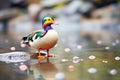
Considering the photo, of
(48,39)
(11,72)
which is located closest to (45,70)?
(11,72)

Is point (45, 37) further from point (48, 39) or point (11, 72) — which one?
point (11, 72)

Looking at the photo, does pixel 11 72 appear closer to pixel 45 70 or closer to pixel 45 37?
pixel 45 70

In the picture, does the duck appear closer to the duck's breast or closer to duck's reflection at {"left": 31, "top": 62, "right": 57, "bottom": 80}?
the duck's breast

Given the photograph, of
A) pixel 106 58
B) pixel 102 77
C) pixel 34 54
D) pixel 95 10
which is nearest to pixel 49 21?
pixel 34 54

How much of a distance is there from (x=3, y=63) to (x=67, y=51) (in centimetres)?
85

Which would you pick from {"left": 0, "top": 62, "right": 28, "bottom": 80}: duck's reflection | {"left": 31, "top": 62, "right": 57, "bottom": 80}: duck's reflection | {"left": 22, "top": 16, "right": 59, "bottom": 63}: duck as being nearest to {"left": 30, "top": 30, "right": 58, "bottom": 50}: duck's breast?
{"left": 22, "top": 16, "right": 59, "bottom": 63}: duck

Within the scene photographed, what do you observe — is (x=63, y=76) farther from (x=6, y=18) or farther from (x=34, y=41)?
(x=6, y=18)

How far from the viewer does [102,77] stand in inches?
82.0

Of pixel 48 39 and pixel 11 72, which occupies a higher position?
pixel 48 39

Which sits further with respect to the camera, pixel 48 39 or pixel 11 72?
pixel 48 39

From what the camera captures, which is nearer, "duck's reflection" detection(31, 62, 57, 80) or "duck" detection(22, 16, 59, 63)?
"duck's reflection" detection(31, 62, 57, 80)

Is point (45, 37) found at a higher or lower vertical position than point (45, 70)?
higher

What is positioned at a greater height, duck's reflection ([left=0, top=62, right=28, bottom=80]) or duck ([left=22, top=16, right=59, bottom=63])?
duck ([left=22, top=16, right=59, bottom=63])

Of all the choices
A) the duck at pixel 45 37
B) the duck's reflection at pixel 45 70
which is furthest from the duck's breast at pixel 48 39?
the duck's reflection at pixel 45 70
